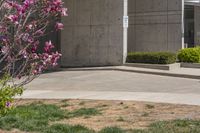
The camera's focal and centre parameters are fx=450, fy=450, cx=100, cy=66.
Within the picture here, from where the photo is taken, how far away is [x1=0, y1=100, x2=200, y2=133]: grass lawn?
818cm

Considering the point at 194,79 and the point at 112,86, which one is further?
the point at 194,79

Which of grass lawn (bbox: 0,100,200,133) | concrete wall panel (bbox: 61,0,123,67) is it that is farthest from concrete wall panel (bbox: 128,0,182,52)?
grass lawn (bbox: 0,100,200,133)

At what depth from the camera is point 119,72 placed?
2197cm

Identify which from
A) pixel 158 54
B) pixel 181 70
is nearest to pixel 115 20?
pixel 158 54

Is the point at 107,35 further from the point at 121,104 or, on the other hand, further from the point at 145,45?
the point at 121,104

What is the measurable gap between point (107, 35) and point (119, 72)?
3.73 m

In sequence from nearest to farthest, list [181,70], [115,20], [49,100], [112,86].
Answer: [49,100] → [112,86] → [181,70] → [115,20]

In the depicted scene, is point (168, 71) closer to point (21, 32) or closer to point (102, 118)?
point (102, 118)

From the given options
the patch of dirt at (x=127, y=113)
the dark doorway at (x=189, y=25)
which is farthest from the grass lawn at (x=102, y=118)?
the dark doorway at (x=189, y=25)

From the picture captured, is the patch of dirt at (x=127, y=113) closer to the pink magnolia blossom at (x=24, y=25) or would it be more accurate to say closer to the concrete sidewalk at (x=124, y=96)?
the concrete sidewalk at (x=124, y=96)

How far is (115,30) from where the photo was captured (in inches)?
972

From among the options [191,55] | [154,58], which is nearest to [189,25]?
[191,55]

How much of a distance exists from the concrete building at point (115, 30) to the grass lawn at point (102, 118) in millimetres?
12833

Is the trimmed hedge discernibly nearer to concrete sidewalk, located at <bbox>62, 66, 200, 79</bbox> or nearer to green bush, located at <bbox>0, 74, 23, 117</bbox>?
concrete sidewalk, located at <bbox>62, 66, 200, 79</bbox>
